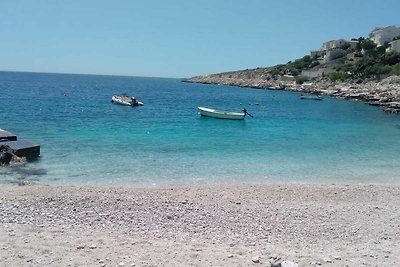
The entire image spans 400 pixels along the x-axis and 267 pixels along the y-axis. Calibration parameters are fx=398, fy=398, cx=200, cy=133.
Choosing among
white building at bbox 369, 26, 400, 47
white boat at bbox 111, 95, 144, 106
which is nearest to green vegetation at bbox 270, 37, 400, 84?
white building at bbox 369, 26, 400, 47

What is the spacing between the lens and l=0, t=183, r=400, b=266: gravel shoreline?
8.70 m

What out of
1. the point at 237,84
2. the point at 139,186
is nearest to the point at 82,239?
the point at 139,186

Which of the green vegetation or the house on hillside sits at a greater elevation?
the house on hillside

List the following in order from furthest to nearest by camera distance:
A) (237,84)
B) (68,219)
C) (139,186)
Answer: (237,84) < (139,186) < (68,219)

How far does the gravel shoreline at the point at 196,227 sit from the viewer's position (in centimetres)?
870

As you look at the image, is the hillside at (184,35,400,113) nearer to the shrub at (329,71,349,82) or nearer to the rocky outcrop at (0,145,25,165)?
the shrub at (329,71,349,82)

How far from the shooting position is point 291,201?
1394 cm

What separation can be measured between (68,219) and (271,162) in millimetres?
13663

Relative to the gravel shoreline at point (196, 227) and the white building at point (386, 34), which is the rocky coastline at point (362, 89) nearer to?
the white building at point (386, 34)

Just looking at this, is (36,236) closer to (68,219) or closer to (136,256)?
(68,219)

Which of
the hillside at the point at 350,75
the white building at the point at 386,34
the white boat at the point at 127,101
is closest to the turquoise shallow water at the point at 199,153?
the white boat at the point at 127,101

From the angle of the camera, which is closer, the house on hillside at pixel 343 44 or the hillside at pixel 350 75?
the hillside at pixel 350 75

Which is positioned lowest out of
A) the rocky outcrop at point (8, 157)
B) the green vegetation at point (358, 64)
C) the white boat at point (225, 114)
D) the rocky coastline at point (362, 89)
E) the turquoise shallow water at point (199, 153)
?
the turquoise shallow water at point (199, 153)

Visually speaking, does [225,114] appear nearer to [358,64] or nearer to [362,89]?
[362,89]
